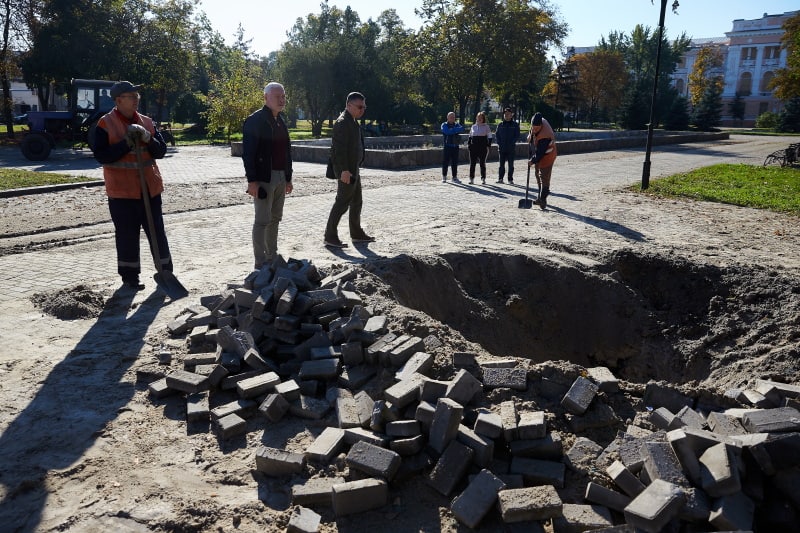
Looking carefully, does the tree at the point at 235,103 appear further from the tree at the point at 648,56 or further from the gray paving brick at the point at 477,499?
the tree at the point at 648,56

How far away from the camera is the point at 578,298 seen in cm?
702

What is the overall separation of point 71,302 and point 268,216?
85.2 inches

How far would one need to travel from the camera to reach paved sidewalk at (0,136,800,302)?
23.9 ft

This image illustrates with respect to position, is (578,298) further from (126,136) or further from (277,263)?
(126,136)

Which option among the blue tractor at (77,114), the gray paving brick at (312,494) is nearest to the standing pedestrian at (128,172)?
the gray paving brick at (312,494)

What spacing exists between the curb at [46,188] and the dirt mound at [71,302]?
26.4ft

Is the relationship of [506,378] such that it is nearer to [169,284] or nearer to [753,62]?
[169,284]

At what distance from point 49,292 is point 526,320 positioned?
16.8 feet

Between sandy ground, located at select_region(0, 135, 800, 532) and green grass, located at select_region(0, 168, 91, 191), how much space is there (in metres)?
2.29

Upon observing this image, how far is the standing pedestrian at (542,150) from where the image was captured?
1118cm

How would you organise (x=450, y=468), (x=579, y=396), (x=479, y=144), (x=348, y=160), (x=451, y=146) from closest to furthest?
(x=450, y=468) → (x=579, y=396) → (x=348, y=160) → (x=479, y=144) → (x=451, y=146)

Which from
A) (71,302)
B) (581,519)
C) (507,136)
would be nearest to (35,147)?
(507,136)

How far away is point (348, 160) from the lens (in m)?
7.80

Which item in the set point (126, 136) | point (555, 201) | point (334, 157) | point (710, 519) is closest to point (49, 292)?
point (126, 136)
